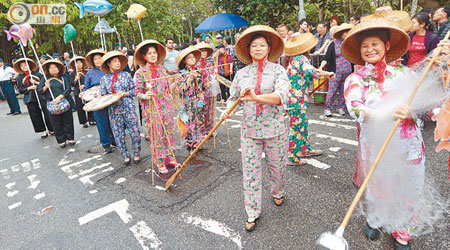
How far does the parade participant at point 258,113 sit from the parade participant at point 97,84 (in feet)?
12.0

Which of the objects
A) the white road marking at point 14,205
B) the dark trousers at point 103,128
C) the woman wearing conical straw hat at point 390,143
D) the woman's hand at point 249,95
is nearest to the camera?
the woman wearing conical straw hat at point 390,143

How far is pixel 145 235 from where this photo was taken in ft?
9.04

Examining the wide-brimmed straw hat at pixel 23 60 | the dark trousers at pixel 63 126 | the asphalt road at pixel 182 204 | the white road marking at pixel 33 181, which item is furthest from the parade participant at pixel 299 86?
the wide-brimmed straw hat at pixel 23 60

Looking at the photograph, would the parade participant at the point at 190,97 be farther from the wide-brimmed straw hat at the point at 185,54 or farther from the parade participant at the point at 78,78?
the parade participant at the point at 78,78

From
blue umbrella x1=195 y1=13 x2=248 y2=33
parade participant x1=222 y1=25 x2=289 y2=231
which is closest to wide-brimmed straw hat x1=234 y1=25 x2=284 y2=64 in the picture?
parade participant x1=222 y1=25 x2=289 y2=231

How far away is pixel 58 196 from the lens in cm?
379

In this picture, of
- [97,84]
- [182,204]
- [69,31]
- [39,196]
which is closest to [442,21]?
[182,204]

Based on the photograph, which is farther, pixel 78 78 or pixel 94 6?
pixel 78 78

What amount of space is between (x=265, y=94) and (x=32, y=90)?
264 inches

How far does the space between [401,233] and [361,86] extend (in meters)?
1.25

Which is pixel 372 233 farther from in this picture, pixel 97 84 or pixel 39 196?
pixel 97 84

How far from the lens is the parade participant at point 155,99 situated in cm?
388

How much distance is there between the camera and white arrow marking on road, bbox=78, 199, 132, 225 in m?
3.10

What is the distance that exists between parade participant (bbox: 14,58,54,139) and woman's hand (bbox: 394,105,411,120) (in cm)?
715
